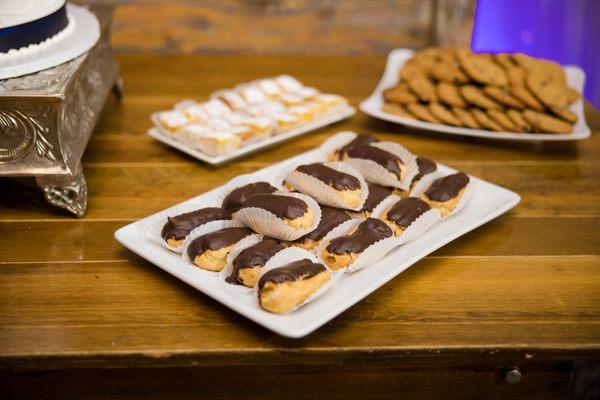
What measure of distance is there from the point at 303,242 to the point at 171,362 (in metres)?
0.26

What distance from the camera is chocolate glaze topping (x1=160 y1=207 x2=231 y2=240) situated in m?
0.94

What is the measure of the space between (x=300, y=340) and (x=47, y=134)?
0.56m

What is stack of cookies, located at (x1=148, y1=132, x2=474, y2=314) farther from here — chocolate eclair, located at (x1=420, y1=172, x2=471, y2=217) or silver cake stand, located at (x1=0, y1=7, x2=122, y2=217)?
silver cake stand, located at (x1=0, y1=7, x2=122, y2=217)

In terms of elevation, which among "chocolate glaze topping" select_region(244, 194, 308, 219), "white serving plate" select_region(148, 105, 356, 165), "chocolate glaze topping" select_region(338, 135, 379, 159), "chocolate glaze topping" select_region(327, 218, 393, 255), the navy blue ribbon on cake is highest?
the navy blue ribbon on cake

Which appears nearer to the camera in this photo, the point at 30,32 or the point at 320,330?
the point at 320,330

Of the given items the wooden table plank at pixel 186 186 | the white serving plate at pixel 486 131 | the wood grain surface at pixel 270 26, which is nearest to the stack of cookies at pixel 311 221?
the wooden table plank at pixel 186 186

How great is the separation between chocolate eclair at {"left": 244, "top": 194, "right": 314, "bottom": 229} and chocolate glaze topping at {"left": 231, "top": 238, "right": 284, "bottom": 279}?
0.05m

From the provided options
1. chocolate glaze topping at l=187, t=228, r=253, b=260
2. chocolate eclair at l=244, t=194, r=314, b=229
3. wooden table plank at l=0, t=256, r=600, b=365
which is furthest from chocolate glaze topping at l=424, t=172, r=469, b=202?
chocolate glaze topping at l=187, t=228, r=253, b=260

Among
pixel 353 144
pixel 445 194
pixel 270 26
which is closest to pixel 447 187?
pixel 445 194

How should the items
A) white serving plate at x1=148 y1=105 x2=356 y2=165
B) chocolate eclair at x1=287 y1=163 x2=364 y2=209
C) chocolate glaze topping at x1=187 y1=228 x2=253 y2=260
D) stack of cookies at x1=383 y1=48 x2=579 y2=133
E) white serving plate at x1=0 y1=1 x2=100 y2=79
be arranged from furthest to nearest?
stack of cookies at x1=383 y1=48 x2=579 y2=133 → white serving plate at x1=148 y1=105 x2=356 y2=165 → white serving plate at x1=0 y1=1 x2=100 y2=79 → chocolate eclair at x1=287 y1=163 x2=364 y2=209 → chocolate glaze topping at x1=187 y1=228 x2=253 y2=260

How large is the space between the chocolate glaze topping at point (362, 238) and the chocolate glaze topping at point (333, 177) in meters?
0.08

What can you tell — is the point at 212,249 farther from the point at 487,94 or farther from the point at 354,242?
the point at 487,94

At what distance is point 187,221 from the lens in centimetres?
96

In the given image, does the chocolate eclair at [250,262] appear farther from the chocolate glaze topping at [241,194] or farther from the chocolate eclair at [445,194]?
the chocolate eclair at [445,194]
